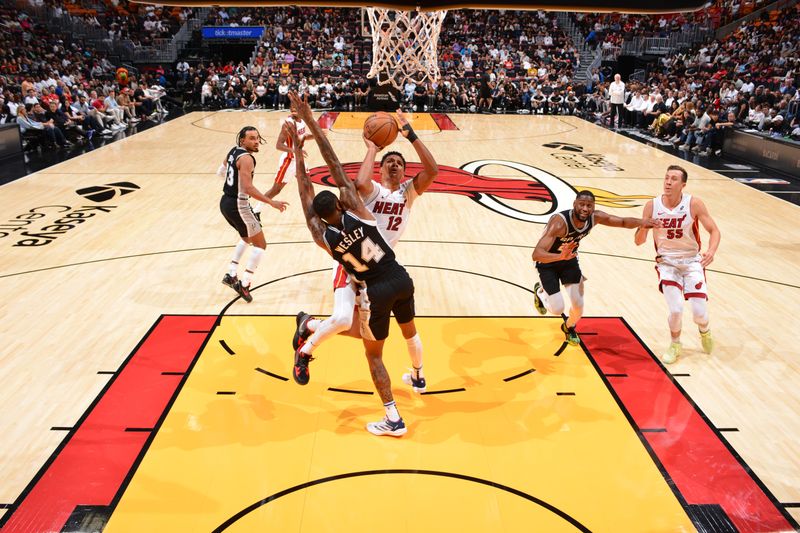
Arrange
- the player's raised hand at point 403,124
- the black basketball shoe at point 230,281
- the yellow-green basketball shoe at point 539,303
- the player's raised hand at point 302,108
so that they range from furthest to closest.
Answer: the black basketball shoe at point 230,281, the yellow-green basketball shoe at point 539,303, the player's raised hand at point 403,124, the player's raised hand at point 302,108

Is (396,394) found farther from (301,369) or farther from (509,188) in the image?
(509,188)

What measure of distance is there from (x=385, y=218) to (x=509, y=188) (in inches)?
267

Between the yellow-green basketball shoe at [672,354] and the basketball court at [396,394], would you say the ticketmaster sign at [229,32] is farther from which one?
the yellow-green basketball shoe at [672,354]

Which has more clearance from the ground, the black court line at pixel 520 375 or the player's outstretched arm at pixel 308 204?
the player's outstretched arm at pixel 308 204

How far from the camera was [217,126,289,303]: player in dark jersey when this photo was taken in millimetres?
6121

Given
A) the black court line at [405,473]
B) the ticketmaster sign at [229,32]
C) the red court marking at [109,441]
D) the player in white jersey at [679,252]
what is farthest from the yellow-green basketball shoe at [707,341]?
the ticketmaster sign at [229,32]

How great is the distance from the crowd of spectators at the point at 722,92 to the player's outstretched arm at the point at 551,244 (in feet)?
36.6

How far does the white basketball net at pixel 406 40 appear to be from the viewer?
7.75 m

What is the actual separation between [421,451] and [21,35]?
22.6 meters

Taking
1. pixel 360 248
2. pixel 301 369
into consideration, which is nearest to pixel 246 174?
pixel 301 369

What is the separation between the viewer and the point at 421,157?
467 cm

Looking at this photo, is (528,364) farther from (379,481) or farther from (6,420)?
(6,420)

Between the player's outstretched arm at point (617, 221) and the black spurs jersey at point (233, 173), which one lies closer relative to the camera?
the player's outstretched arm at point (617, 221)

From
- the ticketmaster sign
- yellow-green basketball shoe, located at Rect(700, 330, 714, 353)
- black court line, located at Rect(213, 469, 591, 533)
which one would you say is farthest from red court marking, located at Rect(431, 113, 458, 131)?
black court line, located at Rect(213, 469, 591, 533)
